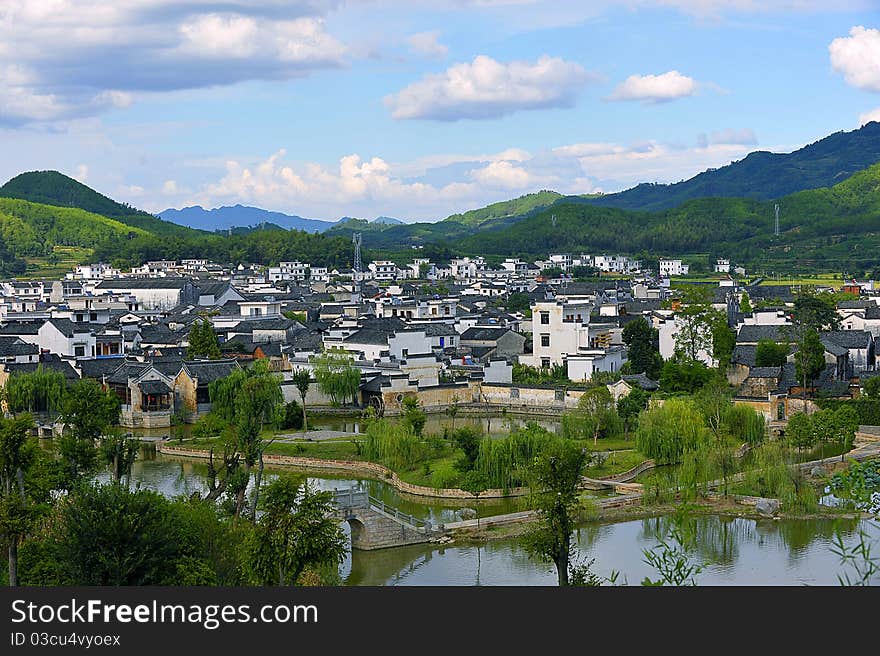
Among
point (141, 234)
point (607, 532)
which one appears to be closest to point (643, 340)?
point (607, 532)

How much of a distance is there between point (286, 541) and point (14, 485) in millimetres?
3147

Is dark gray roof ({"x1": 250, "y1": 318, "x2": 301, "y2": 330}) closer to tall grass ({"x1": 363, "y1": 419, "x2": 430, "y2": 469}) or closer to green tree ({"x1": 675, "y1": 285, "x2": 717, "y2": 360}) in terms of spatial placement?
green tree ({"x1": 675, "y1": 285, "x2": 717, "y2": 360})

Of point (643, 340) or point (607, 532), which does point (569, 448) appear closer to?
point (607, 532)

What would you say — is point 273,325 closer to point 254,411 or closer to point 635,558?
point 254,411

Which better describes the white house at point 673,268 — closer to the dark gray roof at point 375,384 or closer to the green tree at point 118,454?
the dark gray roof at point 375,384

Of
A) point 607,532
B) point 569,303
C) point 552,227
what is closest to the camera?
point 607,532

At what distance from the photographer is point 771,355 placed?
22609 millimetres

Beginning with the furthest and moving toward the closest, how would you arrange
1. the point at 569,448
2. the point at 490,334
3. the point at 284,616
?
the point at 490,334, the point at 569,448, the point at 284,616

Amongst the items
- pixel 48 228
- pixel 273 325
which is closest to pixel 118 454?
pixel 273 325

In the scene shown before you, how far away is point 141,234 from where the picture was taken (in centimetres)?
6981

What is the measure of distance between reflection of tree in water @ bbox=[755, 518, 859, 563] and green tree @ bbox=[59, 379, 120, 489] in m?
7.51

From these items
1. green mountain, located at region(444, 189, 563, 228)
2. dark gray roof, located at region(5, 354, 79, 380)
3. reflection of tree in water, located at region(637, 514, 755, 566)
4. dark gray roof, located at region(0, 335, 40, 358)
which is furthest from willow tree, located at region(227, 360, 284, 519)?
green mountain, located at region(444, 189, 563, 228)

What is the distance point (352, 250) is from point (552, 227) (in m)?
20.0

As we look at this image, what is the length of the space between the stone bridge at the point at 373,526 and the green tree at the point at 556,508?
1.98m
